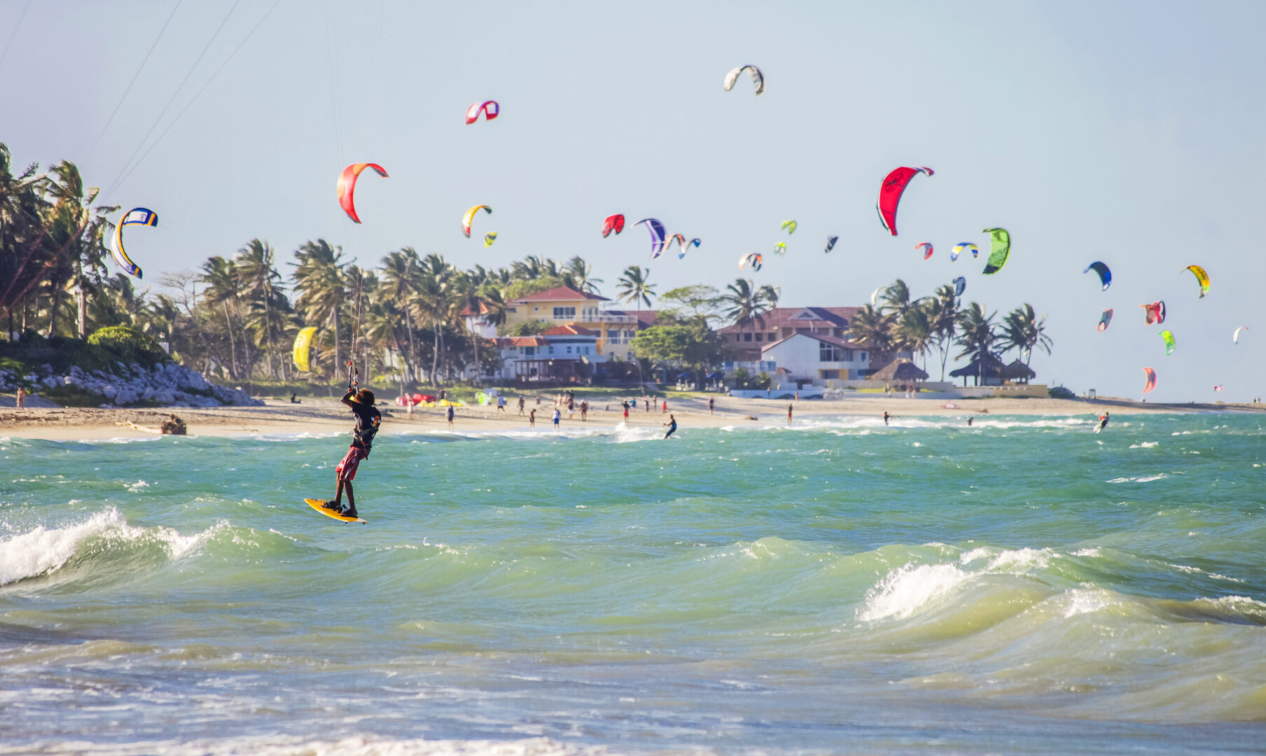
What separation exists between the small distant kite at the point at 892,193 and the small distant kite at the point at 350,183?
35.4ft

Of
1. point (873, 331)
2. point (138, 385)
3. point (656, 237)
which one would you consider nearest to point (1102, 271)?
point (656, 237)

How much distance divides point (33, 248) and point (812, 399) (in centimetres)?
4620

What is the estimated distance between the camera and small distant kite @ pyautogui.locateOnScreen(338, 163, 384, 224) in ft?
64.1

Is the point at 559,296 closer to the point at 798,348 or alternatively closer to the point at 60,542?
the point at 798,348

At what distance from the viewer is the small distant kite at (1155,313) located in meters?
52.2

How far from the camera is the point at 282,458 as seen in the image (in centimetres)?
2934

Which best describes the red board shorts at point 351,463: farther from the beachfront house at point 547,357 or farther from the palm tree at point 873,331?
the palm tree at point 873,331

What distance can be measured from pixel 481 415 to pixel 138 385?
1477 centimetres

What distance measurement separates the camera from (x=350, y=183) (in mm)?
20156

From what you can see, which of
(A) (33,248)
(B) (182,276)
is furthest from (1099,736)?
(B) (182,276)

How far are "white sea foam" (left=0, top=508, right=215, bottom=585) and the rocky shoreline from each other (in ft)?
90.0

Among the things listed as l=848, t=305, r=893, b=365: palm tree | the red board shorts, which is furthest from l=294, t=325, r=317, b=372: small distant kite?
l=848, t=305, r=893, b=365: palm tree

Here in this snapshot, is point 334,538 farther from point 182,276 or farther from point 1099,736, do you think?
point 182,276

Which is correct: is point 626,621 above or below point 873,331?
below
